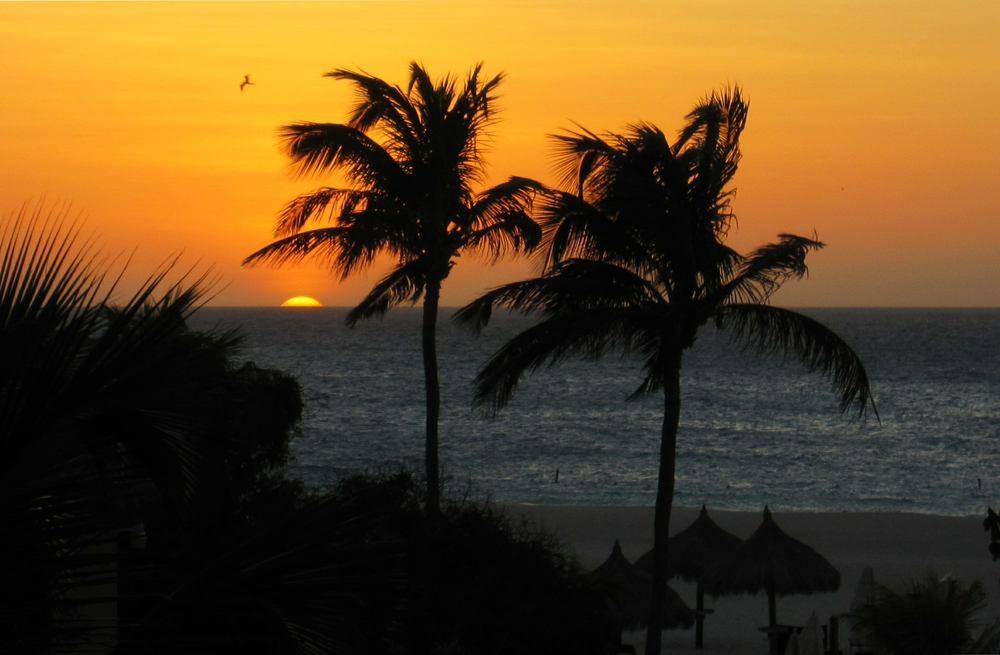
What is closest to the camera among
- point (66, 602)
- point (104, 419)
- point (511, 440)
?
point (66, 602)

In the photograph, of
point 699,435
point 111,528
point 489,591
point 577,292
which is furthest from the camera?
point 699,435

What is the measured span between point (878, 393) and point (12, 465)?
85.9 meters

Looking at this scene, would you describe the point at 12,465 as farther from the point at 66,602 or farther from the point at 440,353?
the point at 440,353

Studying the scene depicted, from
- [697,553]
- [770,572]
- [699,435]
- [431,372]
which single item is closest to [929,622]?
[770,572]

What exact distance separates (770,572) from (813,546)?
13.1m

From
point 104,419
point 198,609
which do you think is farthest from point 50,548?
point 104,419

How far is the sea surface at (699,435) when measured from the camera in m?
43.2

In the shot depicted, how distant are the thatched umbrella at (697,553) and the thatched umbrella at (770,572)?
458 millimetres

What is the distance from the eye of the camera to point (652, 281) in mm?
13898

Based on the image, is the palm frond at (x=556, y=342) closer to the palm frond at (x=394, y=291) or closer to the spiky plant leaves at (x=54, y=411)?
the palm frond at (x=394, y=291)

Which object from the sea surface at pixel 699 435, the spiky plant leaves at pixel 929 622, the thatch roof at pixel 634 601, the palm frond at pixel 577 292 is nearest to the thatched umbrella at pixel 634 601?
the thatch roof at pixel 634 601

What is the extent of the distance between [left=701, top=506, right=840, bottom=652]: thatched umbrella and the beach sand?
4.68 feet

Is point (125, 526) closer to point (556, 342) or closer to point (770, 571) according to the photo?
point (556, 342)

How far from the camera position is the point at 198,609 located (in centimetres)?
301
